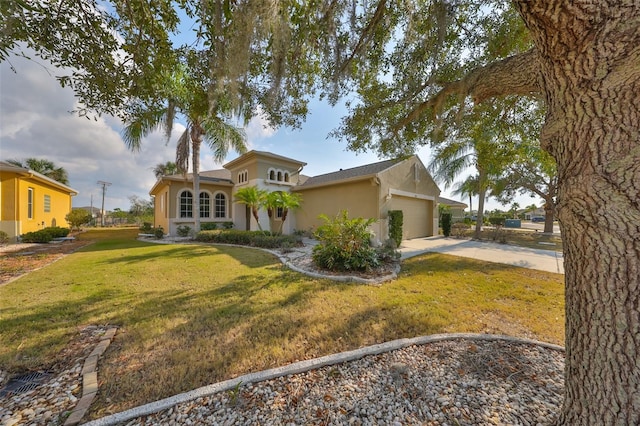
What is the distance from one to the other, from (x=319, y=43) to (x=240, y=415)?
Answer: 16.1 ft

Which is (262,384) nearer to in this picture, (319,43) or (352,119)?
(319,43)

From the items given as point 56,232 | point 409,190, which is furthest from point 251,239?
point 56,232

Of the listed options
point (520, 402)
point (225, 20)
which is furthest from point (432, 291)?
point (225, 20)

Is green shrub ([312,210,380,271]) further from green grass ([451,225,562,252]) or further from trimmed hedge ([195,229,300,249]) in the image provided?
green grass ([451,225,562,252])

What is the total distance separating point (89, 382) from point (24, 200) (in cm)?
1651

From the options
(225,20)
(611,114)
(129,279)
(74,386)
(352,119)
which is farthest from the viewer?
(352,119)

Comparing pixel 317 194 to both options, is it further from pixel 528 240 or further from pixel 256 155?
pixel 528 240

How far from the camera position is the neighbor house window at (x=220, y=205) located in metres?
16.2

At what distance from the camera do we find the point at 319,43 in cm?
384

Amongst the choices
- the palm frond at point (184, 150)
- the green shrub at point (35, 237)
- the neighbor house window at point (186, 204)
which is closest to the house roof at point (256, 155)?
the palm frond at point (184, 150)

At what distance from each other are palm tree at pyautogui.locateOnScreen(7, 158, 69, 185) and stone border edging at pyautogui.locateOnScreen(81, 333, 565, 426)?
34.2m

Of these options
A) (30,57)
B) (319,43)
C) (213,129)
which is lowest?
(30,57)

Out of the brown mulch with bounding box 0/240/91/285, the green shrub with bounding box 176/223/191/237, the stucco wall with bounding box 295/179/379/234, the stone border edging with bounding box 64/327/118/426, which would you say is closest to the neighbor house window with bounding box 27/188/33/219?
the brown mulch with bounding box 0/240/91/285

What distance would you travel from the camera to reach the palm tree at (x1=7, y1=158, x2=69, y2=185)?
2315 centimetres
